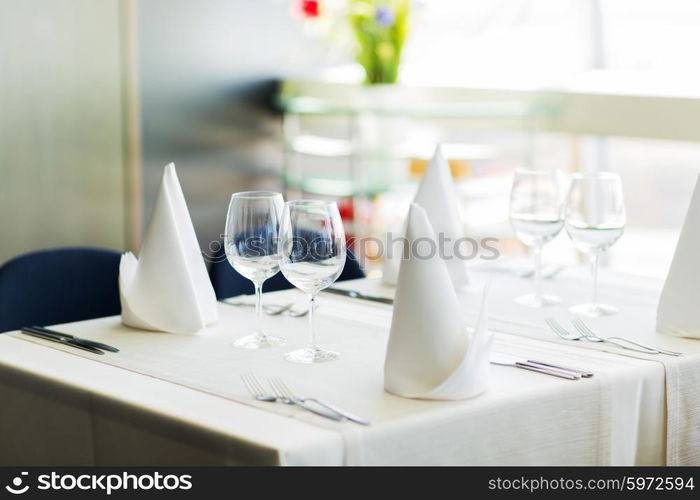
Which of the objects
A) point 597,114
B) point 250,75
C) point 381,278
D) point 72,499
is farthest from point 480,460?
point 250,75

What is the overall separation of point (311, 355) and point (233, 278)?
0.90 m

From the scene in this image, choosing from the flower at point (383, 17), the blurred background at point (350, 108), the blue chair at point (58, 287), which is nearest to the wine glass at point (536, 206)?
the blue chair at point (58, 287)

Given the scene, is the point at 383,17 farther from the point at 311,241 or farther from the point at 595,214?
the point at 311,241

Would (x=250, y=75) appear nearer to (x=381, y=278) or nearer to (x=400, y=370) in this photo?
(x=381, y=278)

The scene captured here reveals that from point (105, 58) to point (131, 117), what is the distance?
0.89ft

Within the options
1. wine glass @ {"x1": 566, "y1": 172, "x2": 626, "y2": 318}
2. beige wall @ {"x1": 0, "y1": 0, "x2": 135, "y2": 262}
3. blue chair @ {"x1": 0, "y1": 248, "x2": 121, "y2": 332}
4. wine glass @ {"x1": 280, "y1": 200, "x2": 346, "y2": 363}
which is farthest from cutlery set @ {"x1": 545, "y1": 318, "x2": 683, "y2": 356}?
beige wall @ {"x1": 0, "y1": 0, "x2": 135, "y2": 262}

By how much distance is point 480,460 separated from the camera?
4.16 feet

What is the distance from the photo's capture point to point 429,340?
4.35 feet

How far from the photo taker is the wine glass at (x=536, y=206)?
182 cm

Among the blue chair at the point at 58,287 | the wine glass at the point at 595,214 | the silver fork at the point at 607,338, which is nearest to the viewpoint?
the silver fork at the point at 607,338

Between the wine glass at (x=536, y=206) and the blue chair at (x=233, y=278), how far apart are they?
0.60 meters

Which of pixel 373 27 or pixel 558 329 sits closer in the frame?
pixel 558 329

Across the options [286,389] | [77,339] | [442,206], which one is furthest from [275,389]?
[442,206]

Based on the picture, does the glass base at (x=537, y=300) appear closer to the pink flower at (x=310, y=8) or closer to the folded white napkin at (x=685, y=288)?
the folded white napkin at (x=685, y=288)
